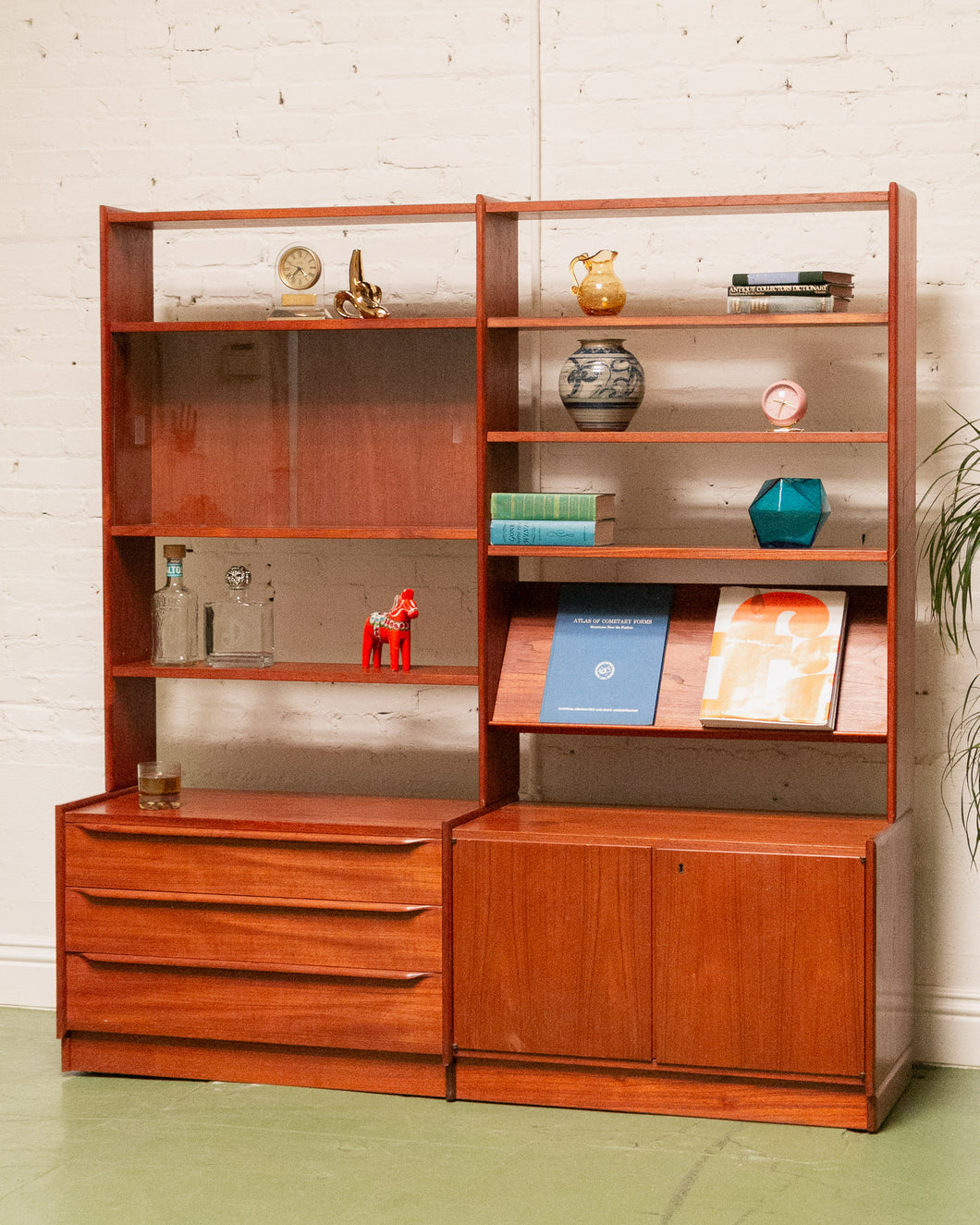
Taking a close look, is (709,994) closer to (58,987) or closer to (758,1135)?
(758,1135)

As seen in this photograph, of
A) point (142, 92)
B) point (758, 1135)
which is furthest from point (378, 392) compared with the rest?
point (758, 1135)

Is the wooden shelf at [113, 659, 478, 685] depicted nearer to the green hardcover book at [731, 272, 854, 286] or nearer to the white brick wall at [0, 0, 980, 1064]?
the white brick wall at [0, 0, 980, 1064]

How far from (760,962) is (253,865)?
1.19 metres

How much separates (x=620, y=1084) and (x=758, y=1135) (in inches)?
13.0

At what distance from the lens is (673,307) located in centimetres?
395

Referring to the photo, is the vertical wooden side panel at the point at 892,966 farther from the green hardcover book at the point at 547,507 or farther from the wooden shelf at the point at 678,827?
the green hardcover book at the point at 547,507

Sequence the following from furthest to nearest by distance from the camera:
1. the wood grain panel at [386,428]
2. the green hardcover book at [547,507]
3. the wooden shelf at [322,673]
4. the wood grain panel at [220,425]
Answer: the wood grain panel at [220,425] → the wood grain panel at [386,428] → the wooden shelf at [322,673] → the green hardcover book at [547,507]

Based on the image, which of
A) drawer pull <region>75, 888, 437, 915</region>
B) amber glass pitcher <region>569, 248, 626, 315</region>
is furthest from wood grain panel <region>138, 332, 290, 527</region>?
drawer pull <region>75, 888, 437, 915</region>

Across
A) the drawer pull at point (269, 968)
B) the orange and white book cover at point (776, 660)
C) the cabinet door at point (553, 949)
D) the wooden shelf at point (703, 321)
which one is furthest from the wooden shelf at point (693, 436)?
the drawer pull at point (269, 968)

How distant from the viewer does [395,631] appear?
3.80 metres

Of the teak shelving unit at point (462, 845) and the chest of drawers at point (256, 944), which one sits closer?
the teak shelving unit at point (462, 845)

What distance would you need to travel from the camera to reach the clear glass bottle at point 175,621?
13.0 ft

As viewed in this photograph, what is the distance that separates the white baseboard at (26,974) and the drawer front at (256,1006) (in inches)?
26.2

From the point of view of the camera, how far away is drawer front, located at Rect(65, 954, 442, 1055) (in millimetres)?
3514
